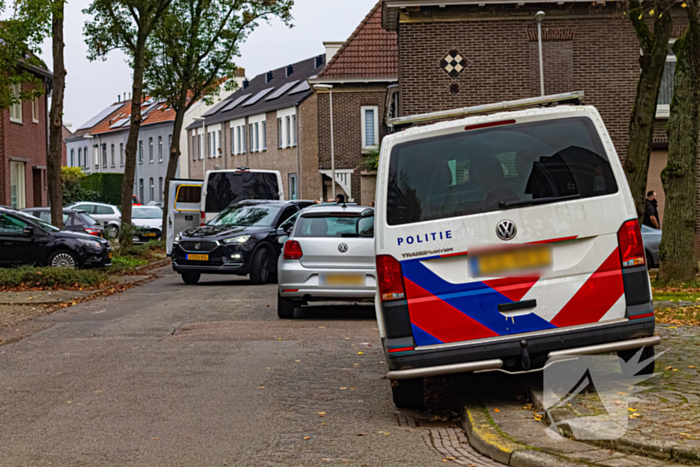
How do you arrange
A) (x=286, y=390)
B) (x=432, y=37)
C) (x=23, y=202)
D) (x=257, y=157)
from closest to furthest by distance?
(x=286, y=390)
(x=432, y=37)
(x=23, y=202)
(x=257, y=157)

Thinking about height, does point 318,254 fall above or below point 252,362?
above

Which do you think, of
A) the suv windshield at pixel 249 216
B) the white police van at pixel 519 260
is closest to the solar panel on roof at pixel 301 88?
the suv windshield at pixel 249 216

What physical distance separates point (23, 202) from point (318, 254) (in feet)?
89.4

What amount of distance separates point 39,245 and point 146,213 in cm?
2041

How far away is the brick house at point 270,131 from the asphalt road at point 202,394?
3818 cm

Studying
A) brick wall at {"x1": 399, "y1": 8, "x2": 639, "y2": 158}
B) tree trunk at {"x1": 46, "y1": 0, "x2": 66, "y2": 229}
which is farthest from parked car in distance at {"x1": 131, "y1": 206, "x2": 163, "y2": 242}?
brick wall at {"x1": 399, "y1": 8, "x2": 639, "y2": 158}

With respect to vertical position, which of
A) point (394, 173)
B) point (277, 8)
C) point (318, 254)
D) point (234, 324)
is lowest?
point (234, 324)

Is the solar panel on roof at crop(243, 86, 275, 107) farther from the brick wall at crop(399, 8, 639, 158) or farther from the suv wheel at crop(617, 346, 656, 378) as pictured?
the suv wheel at crop(617, 346, 656, 378)

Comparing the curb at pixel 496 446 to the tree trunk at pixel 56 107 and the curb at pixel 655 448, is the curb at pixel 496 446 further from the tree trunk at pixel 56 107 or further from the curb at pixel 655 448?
the tree trunk at pixel 56 107

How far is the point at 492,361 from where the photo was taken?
621 centimetres

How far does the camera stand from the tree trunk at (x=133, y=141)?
82.6ft

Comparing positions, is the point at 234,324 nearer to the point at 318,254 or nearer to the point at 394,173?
the point at 318,254

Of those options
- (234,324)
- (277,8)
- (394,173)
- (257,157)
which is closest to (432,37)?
(277,8)

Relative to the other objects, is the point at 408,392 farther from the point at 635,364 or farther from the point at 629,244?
the point at 629,244
